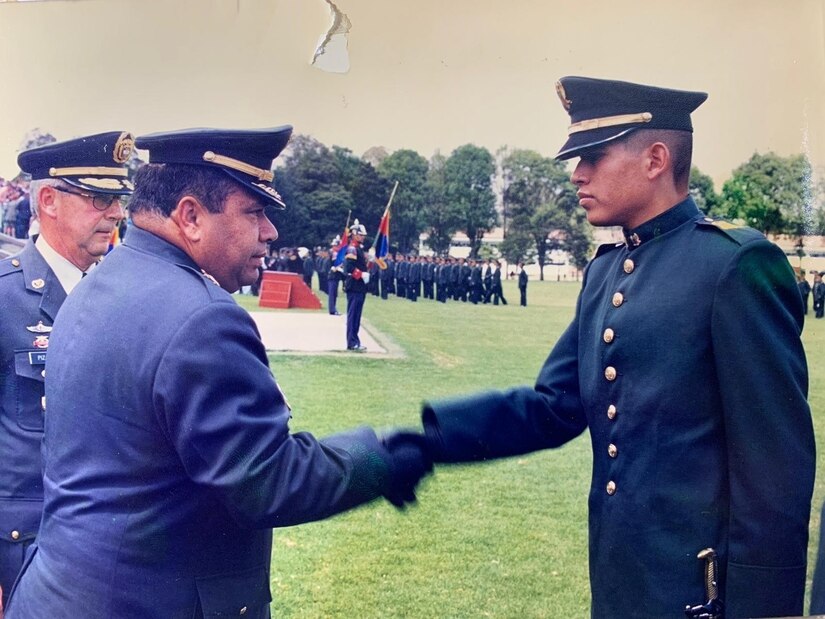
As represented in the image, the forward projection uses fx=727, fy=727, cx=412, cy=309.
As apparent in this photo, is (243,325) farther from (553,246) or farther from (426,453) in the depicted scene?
(553,246)

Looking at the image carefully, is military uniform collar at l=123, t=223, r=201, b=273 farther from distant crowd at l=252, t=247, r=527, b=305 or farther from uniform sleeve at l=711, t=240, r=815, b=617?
uniform sleeve at l=711, t=240, r=815, b=617

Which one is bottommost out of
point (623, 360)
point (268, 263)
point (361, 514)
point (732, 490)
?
point (361, 514)

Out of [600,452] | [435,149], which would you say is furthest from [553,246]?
[600,452]

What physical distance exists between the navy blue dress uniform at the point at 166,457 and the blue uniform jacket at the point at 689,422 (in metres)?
0.44

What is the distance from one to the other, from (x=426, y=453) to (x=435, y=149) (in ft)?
3.34

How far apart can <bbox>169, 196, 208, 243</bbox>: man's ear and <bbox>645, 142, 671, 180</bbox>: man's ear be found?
93cm

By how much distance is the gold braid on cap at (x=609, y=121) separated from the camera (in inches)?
61.1

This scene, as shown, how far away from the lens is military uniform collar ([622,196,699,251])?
154 cm

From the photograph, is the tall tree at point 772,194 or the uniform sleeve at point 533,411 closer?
the uniform sleeve at point 533,411

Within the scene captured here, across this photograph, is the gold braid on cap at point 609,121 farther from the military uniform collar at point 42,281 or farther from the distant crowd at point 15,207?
the distant crowd at point 15,207

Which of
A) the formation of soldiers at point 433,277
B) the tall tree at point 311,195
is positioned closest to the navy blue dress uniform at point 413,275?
the formation of soldiers at point 433,277

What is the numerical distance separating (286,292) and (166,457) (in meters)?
0.99

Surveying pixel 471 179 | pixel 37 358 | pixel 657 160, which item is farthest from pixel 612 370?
pixel 37 358

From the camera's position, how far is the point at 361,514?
2.36m
